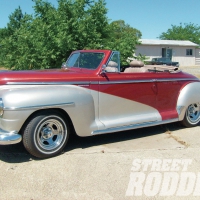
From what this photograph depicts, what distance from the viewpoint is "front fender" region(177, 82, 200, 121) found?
18.9ft

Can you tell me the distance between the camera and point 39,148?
408 centimetres

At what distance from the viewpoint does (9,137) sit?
3770 mm

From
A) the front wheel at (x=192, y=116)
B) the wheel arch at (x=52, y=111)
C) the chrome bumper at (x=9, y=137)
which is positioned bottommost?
the front wheel at (x=192, y=116)

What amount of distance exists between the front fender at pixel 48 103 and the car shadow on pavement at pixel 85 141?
1.76 ft

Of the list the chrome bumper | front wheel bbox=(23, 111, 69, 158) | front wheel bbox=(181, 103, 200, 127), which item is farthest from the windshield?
front wheel bbox=(181, 103, 200, 127)

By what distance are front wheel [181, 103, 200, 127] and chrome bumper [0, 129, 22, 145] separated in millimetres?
3779

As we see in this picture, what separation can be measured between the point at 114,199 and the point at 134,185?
0.42 metres

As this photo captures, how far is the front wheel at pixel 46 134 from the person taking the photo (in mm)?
3979

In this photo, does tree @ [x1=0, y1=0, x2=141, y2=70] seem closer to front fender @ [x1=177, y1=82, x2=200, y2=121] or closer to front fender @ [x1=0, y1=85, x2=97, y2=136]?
front fender @ [x1=177, y1=82, x2=200, y2=121]

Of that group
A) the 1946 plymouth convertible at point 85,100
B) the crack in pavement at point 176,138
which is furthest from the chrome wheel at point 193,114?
the crack in pavement at point 176,138

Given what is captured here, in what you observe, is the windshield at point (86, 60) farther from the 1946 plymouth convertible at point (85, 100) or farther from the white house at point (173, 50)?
the white house at point (173, 50)

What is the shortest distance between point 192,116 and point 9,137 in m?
4.19

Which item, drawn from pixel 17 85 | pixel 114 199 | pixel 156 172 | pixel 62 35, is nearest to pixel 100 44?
pixel 62 35

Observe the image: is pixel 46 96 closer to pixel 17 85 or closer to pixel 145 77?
pixel 17 85
